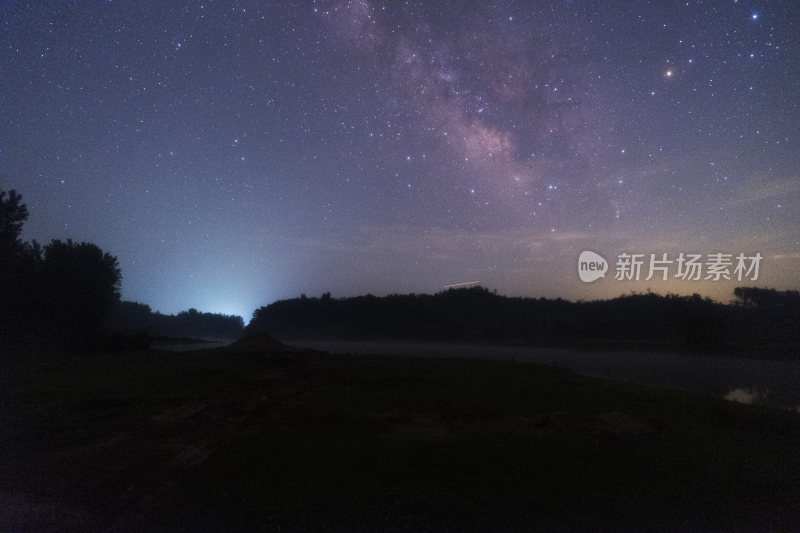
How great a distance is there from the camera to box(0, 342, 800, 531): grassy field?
7285 mm

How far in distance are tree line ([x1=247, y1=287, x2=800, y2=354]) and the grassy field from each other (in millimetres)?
47037

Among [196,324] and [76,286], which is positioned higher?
[76,286]

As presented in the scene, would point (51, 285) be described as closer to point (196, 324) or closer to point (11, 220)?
point (11, 220)

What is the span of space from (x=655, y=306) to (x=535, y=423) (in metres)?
85.1

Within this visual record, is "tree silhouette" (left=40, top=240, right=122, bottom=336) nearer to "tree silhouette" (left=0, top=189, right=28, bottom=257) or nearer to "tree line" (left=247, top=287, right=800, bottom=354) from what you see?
"tree silhouette" (left=0, top=189, right=28, bottom=257)

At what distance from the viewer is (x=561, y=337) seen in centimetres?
7612

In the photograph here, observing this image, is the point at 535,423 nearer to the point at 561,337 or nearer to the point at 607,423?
the point at 607,423

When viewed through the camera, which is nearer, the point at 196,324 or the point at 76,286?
the point at 76,286

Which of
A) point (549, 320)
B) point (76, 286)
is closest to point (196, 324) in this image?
point (76, 286)

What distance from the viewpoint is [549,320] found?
91.0 meters

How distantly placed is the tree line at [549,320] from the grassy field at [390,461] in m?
47.0

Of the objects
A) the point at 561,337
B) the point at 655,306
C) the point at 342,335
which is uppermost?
the point at 655,306

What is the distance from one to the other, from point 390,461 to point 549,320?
87411mm

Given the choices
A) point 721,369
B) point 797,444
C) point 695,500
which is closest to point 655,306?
point 721,369
